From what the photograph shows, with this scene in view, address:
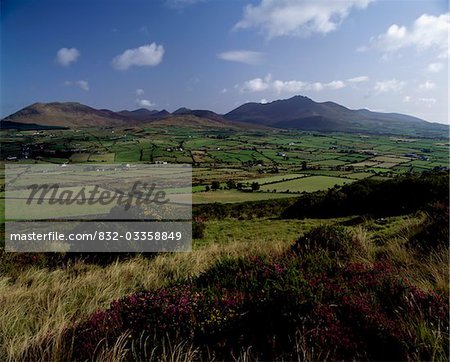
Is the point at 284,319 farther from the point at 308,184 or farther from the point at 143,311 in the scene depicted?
the point at 308,184

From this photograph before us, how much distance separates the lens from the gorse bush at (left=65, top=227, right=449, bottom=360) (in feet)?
11.7

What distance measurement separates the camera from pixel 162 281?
680 centimetres

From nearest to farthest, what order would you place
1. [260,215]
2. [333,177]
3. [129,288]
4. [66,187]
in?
[129,288] < [260,215] < [66,187] < [333,177]

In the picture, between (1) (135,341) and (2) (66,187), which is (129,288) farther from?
(2) (66,187)

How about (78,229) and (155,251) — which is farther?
(78,229)

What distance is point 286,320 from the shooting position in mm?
3930

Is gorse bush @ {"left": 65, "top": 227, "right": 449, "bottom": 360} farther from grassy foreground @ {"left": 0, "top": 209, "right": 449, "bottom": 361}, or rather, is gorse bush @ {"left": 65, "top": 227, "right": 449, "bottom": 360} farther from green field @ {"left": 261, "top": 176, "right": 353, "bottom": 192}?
green field @ {"left": 261, "top": 176, "right": 353, "bottom": 192}

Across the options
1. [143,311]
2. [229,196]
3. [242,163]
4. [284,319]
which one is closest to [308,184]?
[229,196]

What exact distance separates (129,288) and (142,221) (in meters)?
6.91

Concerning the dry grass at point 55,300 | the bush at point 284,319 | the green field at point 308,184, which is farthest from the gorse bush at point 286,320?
the green field at point 308,184

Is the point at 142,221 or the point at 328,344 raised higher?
the point at 328,344

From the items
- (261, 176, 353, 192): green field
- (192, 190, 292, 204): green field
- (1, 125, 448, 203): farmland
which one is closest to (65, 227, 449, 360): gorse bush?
(192, 190, 292, 204): green field

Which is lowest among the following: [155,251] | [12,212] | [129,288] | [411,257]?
[12,212]

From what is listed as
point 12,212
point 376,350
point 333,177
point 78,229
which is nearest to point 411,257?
point 376,350
